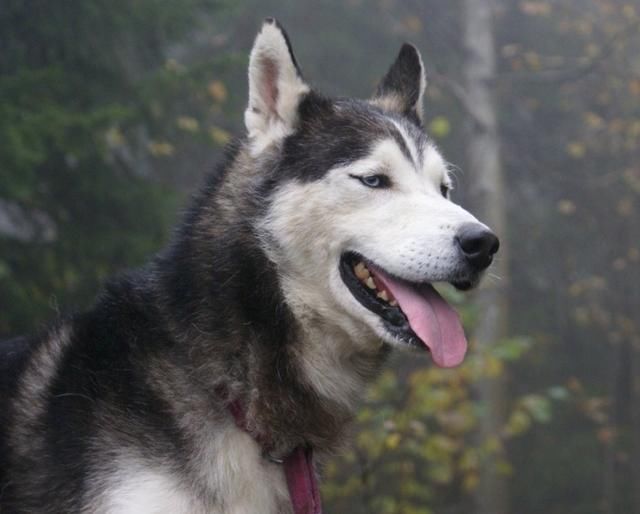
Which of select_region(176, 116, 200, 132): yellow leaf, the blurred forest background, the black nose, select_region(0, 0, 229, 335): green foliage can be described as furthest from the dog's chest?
select_region(176, 116, 200, 132): yellow leaf

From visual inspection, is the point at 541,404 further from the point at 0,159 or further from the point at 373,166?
the point at 373,166

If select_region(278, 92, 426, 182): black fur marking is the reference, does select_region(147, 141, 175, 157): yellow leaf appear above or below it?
below

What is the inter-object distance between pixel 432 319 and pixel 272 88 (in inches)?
45.6

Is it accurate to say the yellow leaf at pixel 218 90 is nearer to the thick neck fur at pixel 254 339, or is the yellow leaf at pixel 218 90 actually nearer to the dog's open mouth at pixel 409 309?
the thick neck fur at pixel 254 339

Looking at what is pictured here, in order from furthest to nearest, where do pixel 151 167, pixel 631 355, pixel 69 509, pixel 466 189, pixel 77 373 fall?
pixel 631 355
pixel 466 189
pixel 151 167
pixel 77 373
pixel 69 509

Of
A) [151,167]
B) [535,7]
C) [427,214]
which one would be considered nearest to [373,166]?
[427,214]

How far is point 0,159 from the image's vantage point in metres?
6.39

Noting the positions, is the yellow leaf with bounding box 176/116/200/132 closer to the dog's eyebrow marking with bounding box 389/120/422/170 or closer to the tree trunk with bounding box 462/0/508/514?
the tree trunk with bounding box 462/0/508/514

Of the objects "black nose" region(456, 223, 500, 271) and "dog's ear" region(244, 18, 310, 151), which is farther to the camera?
"dog's ear" region(244, 18, 310, 151)

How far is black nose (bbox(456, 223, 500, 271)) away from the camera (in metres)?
3.22

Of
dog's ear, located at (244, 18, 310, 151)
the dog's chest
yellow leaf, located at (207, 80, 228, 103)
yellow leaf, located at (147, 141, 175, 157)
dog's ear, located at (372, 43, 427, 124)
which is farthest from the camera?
yellow leaf, located at (207, 80, 228, 103)

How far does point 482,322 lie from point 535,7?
17.3ft

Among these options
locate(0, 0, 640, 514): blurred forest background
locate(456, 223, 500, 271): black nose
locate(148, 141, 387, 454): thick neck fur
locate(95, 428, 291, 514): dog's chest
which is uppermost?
locate(456, 223, 500, 271): black nose

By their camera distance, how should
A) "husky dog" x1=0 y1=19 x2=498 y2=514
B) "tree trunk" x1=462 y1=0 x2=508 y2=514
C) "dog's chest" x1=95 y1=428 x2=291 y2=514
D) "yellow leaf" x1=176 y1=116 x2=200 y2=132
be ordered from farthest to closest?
"tree trunk" x1=462 y1=0 x2=508 y2=514, "yellow leaf" x1=176 y1=116 x2=200 y2=132, "husky dog" x1=0 y1=19 x2=498 y2=514, "dog's chest" x1=95 y1=428 x2=291 y2=514
